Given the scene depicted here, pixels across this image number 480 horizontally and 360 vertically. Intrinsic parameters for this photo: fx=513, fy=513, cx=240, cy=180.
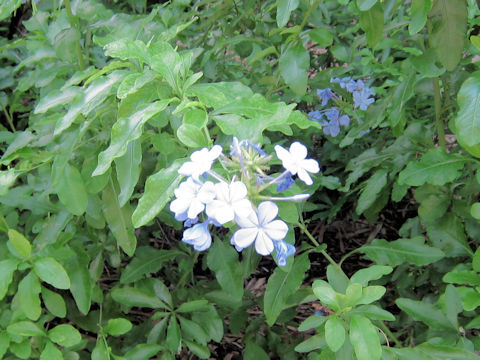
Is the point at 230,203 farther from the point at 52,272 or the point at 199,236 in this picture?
the point at 52,272

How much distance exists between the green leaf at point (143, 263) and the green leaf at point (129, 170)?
0.85 m

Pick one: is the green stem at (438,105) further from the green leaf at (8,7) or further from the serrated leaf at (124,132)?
the green leaf at (8,7)

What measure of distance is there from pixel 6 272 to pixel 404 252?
1.24 meters

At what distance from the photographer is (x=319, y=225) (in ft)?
10.4

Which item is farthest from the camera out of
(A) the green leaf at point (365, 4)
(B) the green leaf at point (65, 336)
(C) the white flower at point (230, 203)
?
(B) the green leaf at point (65, 336)

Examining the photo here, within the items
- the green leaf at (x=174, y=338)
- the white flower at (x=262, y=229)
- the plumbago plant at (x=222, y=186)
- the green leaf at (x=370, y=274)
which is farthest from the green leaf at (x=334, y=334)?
the green leaf at (x=174, y=338)

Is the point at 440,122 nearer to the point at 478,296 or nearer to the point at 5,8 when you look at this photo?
the point at 478,296

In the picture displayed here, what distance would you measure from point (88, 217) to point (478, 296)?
1.21 m

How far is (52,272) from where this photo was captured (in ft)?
4.88

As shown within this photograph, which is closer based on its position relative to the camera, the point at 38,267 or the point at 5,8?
the point at 38,267

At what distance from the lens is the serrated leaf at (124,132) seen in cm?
107

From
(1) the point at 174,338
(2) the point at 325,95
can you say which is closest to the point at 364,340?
(1) the point at 174,338

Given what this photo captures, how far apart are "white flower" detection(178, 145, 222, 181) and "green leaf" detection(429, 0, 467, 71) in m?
0.88

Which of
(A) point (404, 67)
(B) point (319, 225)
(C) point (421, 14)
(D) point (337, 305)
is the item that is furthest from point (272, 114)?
(B) point (319, 225)
